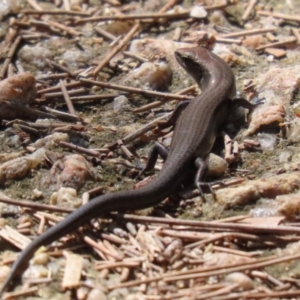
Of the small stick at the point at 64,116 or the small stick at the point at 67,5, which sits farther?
the small stick at the point at 67,5

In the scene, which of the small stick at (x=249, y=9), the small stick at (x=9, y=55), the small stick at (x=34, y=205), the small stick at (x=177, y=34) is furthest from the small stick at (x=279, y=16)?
the small stick at (x=34, y=205)

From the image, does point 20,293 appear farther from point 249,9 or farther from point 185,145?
point 249,9

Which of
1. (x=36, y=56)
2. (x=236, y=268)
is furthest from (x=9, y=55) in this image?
(x=236, y=268)

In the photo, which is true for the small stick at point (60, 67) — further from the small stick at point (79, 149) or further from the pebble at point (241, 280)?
the pebble at point (241, 280)

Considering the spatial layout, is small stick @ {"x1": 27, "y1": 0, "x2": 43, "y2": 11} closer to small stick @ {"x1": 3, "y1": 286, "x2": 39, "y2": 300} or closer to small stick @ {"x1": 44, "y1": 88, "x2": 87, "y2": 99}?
small stick @ {"x1": 44, "y1": 88, "x2": 87, "y2": 99}

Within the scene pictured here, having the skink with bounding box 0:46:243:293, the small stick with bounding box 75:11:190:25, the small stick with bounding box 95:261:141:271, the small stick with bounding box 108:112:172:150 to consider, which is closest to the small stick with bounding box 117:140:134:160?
the small stick with bounding box 108:112:172:150

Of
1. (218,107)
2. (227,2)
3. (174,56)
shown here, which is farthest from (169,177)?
(227,2)
